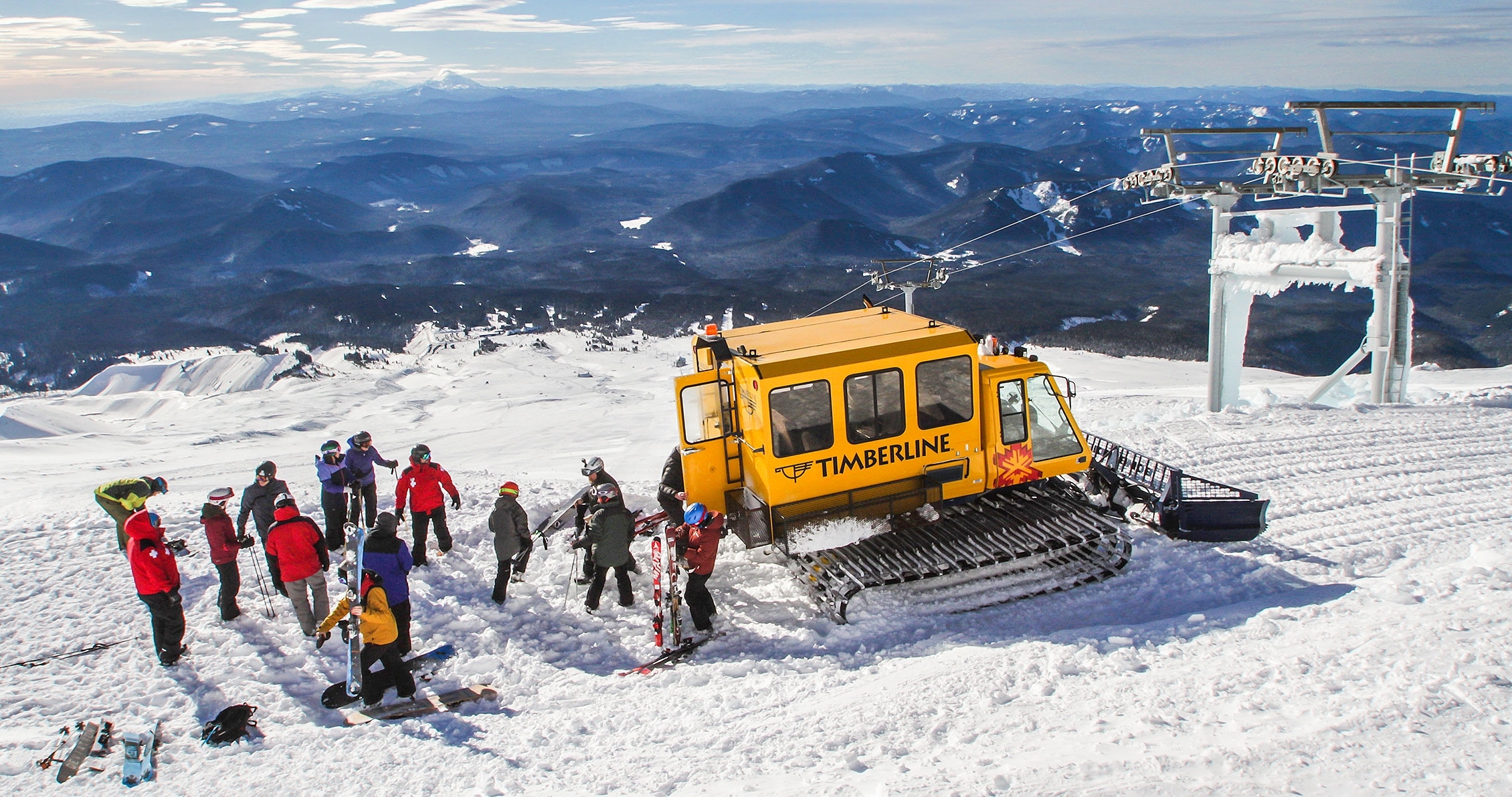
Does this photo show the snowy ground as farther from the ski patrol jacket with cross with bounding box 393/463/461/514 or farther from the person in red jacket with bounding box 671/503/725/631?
the ski patrol jacket with cross with bounding box 393/463/461/514

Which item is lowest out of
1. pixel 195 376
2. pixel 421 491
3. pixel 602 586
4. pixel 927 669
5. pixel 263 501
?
pixel 195 376

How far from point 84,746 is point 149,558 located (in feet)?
5.31

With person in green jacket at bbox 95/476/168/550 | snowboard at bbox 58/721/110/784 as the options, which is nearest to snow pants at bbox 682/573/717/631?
snowboard at bbox 58/721/110/784

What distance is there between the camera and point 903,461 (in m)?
8.31

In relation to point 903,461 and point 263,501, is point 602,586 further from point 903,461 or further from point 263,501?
point 263,501

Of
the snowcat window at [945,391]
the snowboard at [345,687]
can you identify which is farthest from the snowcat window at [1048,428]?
the snowboard at [345,687]

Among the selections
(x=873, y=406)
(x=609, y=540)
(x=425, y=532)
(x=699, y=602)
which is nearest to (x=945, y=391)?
(x=873, y=406)

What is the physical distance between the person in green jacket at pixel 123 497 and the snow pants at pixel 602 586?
3941 mm

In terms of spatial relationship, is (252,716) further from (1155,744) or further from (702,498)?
(1155,744)

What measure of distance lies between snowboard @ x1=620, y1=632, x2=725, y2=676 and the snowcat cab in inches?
45.5

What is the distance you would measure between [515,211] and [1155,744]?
382 ft

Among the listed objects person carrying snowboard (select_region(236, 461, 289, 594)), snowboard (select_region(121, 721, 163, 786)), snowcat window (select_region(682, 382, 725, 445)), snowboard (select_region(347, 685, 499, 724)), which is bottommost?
snowboard (select_region(347, 685, 499, 724))

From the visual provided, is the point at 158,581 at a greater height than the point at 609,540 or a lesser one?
greater

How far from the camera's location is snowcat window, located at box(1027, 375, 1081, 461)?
8.79 meters
